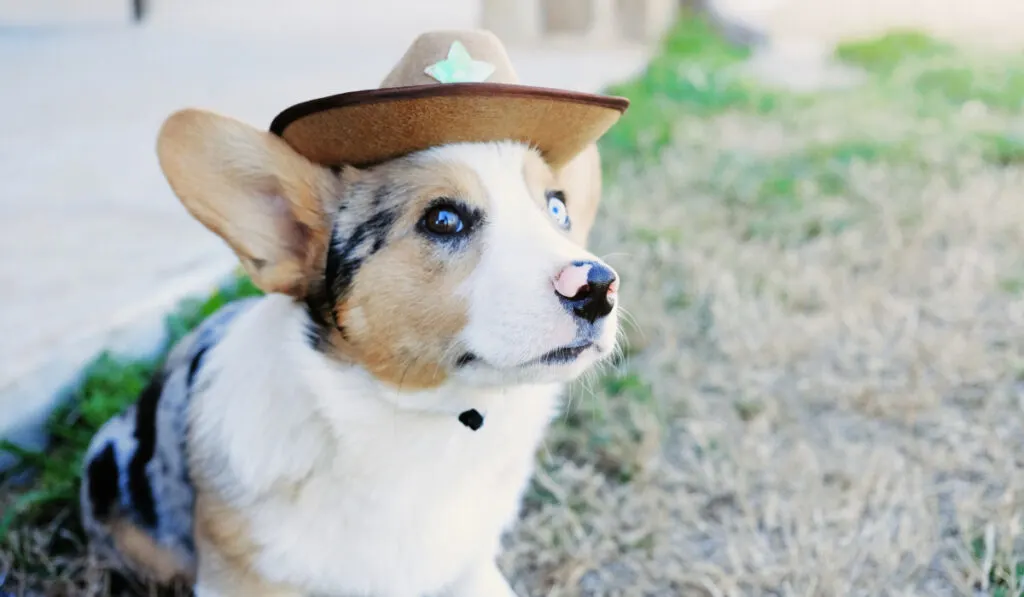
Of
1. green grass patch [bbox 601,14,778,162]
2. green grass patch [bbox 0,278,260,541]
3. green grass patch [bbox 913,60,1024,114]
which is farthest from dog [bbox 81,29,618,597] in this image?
green grass patch [bbox 913,60,1024,114]

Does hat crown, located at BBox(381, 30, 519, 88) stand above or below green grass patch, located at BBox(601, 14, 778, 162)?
above

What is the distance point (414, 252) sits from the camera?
175 centimetres

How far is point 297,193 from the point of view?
1.79 meters

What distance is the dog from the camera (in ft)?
5.42

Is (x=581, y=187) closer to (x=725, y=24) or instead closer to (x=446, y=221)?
(x=446, y=221)

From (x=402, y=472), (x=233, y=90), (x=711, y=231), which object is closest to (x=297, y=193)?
(x=402, y=472)

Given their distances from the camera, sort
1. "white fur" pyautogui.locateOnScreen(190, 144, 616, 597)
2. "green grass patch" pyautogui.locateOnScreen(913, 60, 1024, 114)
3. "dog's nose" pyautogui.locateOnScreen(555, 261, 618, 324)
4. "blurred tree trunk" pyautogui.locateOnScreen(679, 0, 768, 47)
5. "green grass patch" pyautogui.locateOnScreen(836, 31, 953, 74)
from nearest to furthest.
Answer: "dog's nose" pyautogui.locateOnScreen(555, 261, 618, 324), "white fur" pyautogui.locateOnScreen(190, 144, 616, 597), "green grass patch" pyautogui.locateOnScreen(913, 60, 1024, 114), "green grass patch" pyautogui.locateOnScreen(836, 31, 953, 74), "blurred tree trunk" pyautogui.locateOnScreen(679, 0, 768, 47)

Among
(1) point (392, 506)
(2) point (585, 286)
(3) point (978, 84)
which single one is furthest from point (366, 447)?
(3) point (978, 84)

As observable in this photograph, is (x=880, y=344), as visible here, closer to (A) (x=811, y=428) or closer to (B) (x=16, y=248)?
(A) (x=811, y=428)

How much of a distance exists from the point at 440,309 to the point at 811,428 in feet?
5.41

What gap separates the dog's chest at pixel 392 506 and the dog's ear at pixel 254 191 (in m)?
0.35

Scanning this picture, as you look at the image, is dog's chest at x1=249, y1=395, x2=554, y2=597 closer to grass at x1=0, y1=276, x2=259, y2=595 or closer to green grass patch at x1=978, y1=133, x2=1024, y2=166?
grass at x1=0, y1=276, x2=259, y2=595

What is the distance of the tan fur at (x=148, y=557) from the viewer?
6.98ft

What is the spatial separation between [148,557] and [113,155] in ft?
9.74
